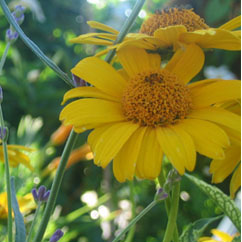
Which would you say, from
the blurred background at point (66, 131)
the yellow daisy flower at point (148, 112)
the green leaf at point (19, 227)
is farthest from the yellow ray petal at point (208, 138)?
the blurred background at point (66, 131)

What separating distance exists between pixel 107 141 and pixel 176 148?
0.13ft

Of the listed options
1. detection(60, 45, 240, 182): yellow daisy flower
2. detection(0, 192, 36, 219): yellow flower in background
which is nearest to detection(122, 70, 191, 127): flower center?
detection(60, 45, 240, 182): yellow daisy flower

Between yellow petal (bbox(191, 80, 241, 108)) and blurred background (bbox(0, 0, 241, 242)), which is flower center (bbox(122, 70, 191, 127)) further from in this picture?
blurred background (bbox(0, 0, 241, 242))

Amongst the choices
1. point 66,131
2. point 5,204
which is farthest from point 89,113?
point 66,131

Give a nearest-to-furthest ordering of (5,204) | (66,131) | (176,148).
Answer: (176,148) → (5,204) → (66,131)

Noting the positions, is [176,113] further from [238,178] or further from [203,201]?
[203,201]

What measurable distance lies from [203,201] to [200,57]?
24.8 inches

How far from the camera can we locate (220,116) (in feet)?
0.93

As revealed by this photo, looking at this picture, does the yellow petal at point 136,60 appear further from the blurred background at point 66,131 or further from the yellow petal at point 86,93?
the blurred background at point 66,131

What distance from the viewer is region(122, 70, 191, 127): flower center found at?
0.32 meters

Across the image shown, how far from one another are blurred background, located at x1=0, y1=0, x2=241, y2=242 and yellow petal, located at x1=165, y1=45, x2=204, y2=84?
0.22 meters

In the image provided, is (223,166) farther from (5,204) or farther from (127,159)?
(5,204)

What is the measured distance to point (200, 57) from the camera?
324mm

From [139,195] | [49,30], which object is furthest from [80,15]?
[139,195]
